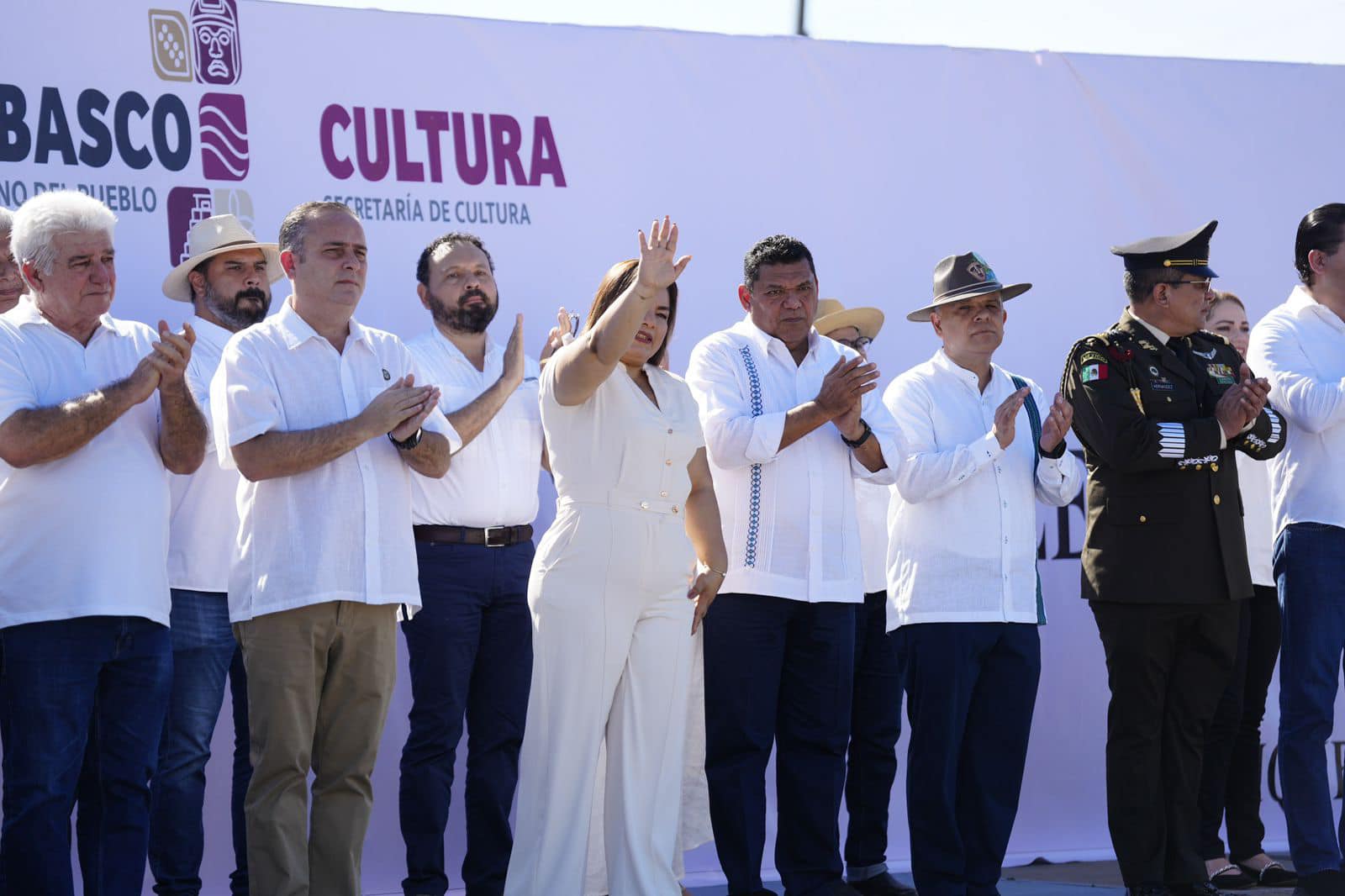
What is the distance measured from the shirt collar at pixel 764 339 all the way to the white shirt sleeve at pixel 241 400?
59.9 inches

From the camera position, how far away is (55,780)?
3395 millimetres

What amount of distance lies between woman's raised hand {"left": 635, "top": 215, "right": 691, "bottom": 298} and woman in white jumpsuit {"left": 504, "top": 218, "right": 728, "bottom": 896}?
0.09 meters

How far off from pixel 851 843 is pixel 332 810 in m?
2.17

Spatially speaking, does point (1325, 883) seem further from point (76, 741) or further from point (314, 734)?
point (76, 741)

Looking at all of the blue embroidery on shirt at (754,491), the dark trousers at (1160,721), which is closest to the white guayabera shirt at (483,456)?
the blue embroidery on shirt at (754,491)

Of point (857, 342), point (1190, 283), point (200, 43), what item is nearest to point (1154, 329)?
point (1190, 283)

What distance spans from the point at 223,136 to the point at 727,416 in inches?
81.2

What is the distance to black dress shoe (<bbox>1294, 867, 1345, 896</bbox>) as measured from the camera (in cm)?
447

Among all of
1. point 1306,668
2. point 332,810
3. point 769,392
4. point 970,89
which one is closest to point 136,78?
point 769,392

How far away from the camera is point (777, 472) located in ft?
14.7

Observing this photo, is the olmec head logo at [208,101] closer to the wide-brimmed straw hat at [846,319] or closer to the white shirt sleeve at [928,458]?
the wide-brimmed straw hat at [846,319]

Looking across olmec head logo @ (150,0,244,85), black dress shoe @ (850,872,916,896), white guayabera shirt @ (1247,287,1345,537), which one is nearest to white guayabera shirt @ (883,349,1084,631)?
white guayabera shirt @ (1247,287,1345,537)

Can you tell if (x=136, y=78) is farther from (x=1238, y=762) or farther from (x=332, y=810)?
(x=1238, y=762)

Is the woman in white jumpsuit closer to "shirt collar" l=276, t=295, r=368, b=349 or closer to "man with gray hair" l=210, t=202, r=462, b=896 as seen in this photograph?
"man with gray hair" l=210, t=202, r=462, b=896
